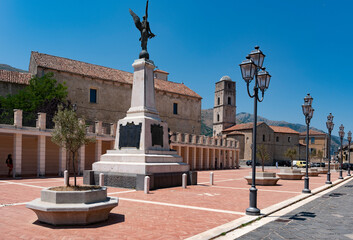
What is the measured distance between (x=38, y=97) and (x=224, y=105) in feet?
211

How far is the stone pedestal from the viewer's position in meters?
16.5

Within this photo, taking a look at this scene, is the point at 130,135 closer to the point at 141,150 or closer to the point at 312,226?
the point at 141,150

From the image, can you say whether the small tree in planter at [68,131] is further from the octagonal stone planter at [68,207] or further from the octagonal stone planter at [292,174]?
the octagonal stone planter at [292,174]

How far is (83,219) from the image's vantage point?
7691mm

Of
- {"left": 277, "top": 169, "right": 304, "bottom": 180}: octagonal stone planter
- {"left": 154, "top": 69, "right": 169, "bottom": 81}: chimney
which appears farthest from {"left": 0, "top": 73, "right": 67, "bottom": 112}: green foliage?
{"left": 154, "top": 69, "right": 169, "bottom": 81}: chimney

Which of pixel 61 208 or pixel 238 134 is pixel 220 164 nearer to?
pixel 238 134

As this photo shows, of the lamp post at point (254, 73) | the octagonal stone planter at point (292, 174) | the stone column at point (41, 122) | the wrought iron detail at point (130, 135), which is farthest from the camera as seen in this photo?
the octagonal stone planter at point (292, 174)

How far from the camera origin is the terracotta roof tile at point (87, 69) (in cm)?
3997

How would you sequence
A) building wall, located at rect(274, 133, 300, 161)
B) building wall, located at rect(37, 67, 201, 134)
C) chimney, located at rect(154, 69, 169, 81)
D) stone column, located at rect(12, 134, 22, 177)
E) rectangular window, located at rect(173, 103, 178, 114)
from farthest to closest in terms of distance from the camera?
building wall, located at rect(274, 133, 300, 161) < chimney, located at rect(154, 69, 169, 81) < rectangular window, located at rect(173, 103, 178, 114) < building wall, located at rect(37, 67, 201, 134) < stone column, located at rect(12, 134, 22, 177)

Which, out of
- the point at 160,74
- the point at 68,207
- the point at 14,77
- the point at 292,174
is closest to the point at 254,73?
the point at 68,207

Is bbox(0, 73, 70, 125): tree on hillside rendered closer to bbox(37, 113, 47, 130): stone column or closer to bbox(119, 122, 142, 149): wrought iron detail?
bbox(37, 113, 47, 130): stone column

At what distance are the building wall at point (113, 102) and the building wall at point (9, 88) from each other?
3.11 meters

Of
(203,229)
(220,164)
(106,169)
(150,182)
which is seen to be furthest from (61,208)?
(220,164)

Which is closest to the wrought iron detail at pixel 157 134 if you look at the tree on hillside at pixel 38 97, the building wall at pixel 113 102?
the tree on hillside at pixel 38 97
